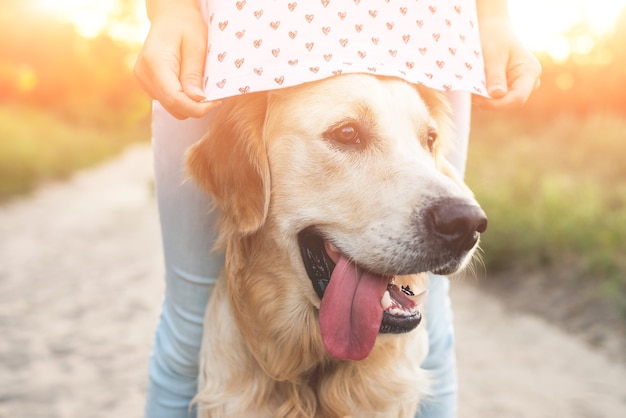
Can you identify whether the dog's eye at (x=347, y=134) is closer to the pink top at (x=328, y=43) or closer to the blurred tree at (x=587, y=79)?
the pink top at (x=328, y=43)

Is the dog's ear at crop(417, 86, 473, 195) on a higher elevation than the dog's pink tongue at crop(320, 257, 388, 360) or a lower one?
higher

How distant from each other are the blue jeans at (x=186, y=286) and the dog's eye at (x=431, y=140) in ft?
0.38

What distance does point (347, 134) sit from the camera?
1936mm

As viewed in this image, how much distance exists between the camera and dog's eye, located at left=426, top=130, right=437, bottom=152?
2105mm

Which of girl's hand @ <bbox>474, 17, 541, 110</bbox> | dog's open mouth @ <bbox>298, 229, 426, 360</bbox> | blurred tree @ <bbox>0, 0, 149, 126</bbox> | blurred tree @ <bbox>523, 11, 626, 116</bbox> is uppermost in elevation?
girl's hand @ <bbox>474, 17, 541, 110</bbox>

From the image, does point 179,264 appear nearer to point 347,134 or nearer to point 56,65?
point 347,134

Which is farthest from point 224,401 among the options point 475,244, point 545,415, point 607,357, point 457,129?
point 607,357

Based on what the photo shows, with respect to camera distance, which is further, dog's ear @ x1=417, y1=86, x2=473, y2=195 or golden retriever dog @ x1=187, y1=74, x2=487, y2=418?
dog's ear @ x1=417, y1=86, x2=473, y2=195

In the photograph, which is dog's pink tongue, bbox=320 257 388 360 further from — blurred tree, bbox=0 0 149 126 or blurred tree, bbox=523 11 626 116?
blurred tree, bbox=0 0 149 126

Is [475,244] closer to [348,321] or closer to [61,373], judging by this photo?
[348,321]

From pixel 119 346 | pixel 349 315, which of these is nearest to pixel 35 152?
pixel 119 346

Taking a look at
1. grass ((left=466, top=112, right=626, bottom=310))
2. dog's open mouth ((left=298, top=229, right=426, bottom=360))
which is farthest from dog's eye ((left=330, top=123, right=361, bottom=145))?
grass ((left=466, top=112, right=626, bottom=310))

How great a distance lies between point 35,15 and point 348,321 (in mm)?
28786

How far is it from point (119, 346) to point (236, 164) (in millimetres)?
2891
